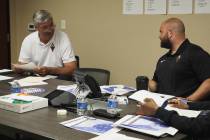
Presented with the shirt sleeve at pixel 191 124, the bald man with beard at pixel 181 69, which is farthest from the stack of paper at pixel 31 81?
the shirt sleeve at pixel 191 124

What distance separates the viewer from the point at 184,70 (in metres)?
3.09

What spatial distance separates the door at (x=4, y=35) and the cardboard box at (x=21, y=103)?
11.2 ft

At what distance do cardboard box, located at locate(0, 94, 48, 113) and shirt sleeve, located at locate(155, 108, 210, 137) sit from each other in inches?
34.6

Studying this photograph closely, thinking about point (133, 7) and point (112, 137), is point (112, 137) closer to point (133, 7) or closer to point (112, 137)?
point (112, 137)

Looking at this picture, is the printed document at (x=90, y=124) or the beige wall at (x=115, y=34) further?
the beige wall at (x=115, y=34)

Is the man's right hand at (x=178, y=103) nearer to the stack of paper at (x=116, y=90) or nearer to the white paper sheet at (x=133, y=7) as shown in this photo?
the stack of paper at (x=116, y=90)

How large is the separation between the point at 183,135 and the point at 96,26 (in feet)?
9.75

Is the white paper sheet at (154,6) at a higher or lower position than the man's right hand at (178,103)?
higher

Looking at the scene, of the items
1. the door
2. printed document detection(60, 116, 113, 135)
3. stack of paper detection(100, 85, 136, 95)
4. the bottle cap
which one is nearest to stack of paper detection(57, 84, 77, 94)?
stack of paper detection(100, 85, 136, 95)

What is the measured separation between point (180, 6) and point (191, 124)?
2.27 metres

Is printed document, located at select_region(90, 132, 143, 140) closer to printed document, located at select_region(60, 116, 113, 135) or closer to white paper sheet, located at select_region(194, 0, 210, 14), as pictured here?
printed document, located at select_region(60, 116, 113, 135)

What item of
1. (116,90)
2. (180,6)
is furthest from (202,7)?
(116,90)

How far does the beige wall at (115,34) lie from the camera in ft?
13.2

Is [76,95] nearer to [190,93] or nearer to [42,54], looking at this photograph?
[190,93]
